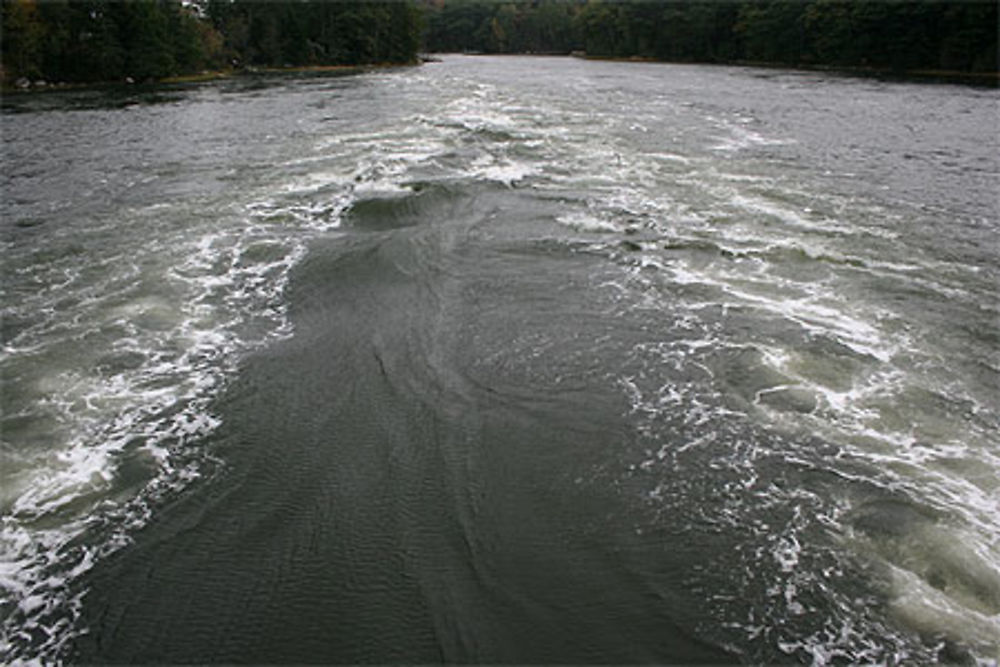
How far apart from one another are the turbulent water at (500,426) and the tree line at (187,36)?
41.4 metres

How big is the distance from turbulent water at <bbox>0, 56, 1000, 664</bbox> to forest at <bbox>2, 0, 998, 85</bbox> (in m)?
42.4

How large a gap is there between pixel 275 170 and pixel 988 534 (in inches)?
702

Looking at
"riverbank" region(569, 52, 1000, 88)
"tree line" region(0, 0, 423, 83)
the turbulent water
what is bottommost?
the turbulent water

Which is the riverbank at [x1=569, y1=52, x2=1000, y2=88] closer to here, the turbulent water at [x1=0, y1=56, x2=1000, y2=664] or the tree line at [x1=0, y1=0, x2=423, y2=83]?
the turbulent water at [x1=0, y1=56, x2=1000, y2=664]

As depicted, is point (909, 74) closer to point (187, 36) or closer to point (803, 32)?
point (803, 32)

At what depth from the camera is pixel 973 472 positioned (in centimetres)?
601

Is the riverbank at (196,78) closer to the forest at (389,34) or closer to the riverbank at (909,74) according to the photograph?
the forest at (389,34)

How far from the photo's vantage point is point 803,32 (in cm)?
6994

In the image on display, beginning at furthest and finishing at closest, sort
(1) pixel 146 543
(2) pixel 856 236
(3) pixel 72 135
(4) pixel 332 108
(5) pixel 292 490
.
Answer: (4) pixel 332 108, (3) pixel 72 135, (2) pixel 856 236, (5) pixel 292 490, (1) pixel 146 543

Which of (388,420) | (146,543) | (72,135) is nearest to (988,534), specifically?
(388,420)

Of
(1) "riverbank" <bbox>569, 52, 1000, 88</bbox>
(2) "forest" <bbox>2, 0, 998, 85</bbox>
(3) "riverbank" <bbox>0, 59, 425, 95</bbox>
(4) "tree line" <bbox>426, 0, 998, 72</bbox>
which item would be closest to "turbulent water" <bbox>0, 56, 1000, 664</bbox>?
(3) "riverbank" <bbox>0, 59, 425, 95</bbox>

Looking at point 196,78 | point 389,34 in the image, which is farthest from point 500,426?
point 389,34

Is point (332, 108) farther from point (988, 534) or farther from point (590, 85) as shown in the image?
point (988, 534)

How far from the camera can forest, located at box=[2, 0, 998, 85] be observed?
48.0m
